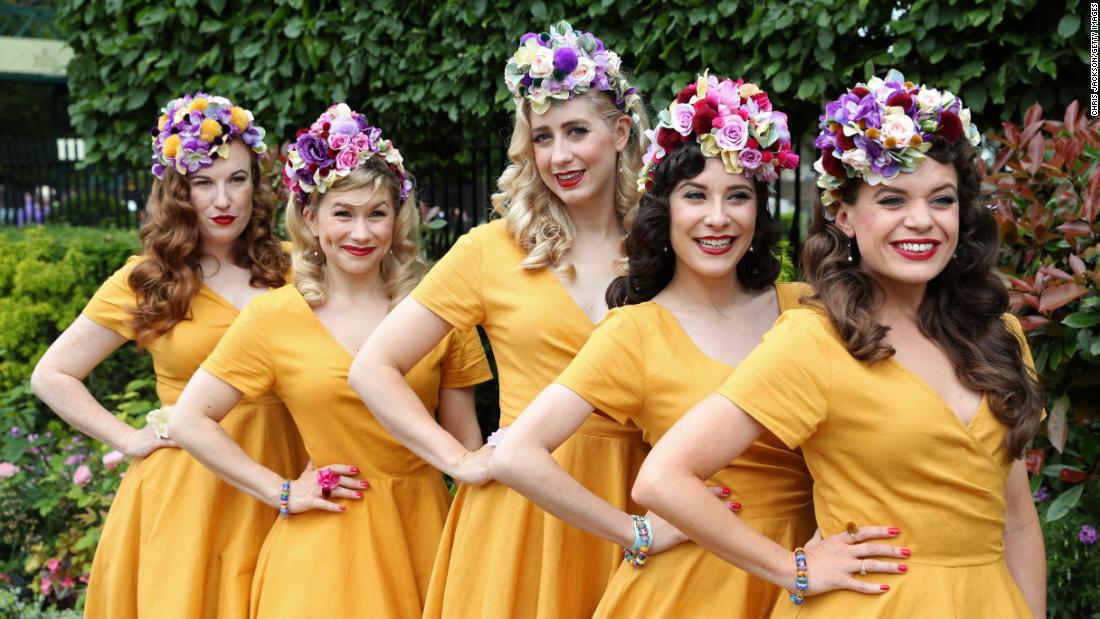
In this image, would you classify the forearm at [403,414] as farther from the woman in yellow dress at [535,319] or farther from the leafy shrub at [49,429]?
the leafy shrub at [49,429]

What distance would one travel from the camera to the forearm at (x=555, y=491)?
2.98 m

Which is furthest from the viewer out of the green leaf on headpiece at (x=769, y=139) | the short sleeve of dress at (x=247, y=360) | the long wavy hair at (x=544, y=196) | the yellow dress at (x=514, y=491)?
the short sleeve of dress at (x=247, y=360)

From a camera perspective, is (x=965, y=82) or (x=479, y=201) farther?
(x=479, y=201)

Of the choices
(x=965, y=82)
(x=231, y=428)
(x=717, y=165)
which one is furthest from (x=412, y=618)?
(x=965, y=82)

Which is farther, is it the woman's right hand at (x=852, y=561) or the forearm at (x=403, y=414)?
the forearm at (x=403, y=414)

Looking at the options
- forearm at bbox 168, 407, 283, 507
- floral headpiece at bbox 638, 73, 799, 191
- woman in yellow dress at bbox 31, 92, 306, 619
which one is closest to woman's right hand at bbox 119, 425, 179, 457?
woman in yellow dress at bbox 31, 92, 306, 619

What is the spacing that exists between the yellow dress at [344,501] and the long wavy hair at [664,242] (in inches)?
37.3

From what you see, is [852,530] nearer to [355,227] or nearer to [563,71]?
[563,71]

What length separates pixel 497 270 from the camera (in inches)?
143

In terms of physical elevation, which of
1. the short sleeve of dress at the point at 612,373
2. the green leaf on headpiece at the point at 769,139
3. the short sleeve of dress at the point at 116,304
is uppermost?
the green leaf on headpiece at the point at 769,139

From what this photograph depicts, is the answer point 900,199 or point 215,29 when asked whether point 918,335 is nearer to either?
point 900,199

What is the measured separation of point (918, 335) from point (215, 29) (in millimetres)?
5313

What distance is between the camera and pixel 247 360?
3898 millimetres

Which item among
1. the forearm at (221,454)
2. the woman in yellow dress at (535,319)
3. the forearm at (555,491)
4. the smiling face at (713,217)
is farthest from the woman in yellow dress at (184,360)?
the smiling face at (713,217)
